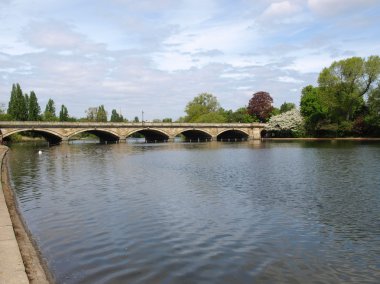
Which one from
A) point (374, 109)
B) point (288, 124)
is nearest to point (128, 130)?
point (288, 124)

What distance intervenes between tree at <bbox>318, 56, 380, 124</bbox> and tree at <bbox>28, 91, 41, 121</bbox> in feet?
274

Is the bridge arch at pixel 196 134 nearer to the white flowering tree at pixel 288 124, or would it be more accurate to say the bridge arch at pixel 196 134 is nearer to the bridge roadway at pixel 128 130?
the bridge roadway at pixel 128 130

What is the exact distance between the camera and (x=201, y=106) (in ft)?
498

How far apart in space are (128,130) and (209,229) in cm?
8800

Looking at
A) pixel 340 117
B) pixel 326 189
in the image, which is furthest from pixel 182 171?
pixel 340 117

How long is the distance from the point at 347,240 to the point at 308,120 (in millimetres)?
96826

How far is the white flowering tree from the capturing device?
4345 inches

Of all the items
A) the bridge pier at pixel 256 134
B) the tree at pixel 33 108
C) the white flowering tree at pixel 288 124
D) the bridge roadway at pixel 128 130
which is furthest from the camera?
the tree at pixel 33 108

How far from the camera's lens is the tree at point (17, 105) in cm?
11875

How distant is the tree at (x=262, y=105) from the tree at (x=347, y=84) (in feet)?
142

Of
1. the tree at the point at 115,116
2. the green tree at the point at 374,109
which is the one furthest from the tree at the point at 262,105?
the tree at the point at 115,116

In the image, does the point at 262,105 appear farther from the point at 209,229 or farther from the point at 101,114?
the point at 209,229

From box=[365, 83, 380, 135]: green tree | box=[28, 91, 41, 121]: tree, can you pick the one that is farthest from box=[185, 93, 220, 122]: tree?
box=[365, 83, 380, 135]: green tree

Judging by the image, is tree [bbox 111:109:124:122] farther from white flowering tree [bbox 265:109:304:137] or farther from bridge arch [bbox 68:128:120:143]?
white flowering tree [bbox 265:109:304:137]
